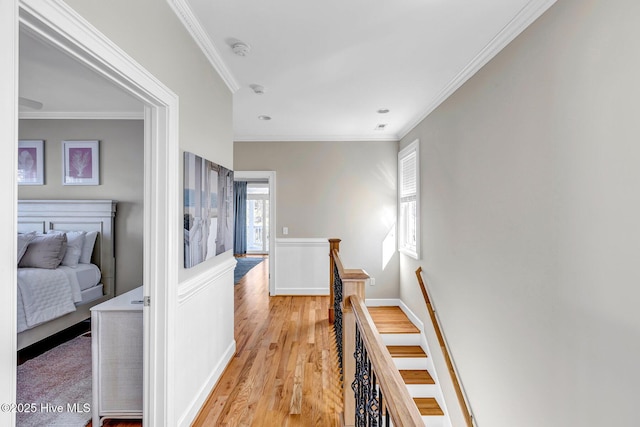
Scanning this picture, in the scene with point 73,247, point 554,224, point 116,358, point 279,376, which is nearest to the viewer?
point 554,224

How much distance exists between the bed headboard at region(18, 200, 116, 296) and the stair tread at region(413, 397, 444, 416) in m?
3.90

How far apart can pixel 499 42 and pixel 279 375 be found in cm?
307

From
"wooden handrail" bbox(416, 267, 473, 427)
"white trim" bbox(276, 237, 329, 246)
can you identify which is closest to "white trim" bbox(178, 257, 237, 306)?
"white trim" bbox(276, 237, 329, 246)

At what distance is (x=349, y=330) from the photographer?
6.17ft

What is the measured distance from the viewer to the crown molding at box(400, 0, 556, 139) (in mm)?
1694

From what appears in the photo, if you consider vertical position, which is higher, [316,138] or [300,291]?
[316,138]

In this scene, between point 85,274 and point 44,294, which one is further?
point 85,274

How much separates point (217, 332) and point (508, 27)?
307cm

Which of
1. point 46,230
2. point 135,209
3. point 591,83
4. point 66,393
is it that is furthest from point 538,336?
point 46,230

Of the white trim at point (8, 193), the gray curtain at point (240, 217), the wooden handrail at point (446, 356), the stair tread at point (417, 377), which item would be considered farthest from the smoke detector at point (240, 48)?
the gray curtain at point (240, 217)

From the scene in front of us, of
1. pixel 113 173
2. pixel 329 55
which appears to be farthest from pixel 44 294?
pixel 329 55

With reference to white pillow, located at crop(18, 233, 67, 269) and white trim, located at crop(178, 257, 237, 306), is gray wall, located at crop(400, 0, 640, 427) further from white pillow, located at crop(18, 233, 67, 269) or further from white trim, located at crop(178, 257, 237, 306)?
white pillow, located at crop(18, 233, 67, 269)

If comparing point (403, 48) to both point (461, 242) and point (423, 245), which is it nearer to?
point (461, 242)

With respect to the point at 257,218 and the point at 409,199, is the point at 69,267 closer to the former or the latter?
the point at 409,199
